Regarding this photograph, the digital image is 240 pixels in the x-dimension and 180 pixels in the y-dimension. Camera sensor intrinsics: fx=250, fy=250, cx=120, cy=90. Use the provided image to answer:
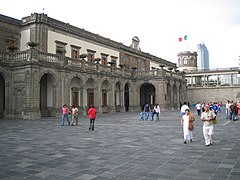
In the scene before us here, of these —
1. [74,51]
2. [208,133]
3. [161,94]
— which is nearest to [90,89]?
[74,51]

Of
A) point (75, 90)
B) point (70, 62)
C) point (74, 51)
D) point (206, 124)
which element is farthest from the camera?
point (74, 51)

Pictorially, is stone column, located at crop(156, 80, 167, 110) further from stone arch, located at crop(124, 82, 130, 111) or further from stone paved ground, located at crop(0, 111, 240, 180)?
stone paved ground, located at crop(0, 111, 240, 180)

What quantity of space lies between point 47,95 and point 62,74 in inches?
114

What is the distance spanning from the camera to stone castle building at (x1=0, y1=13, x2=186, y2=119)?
22.5 m

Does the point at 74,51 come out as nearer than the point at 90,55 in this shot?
Yes

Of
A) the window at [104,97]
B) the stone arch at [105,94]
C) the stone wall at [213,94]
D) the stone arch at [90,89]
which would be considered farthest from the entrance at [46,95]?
the stone wall at [213,94]

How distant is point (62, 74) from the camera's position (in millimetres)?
25266

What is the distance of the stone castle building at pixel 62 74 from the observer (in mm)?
22531

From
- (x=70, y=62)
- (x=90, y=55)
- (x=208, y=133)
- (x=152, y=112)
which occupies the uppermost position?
(x=90, y=55)

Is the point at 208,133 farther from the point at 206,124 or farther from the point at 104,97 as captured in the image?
the point at 104,97

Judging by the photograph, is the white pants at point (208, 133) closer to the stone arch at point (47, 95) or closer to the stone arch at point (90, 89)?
the stone arch at point (47, 95)

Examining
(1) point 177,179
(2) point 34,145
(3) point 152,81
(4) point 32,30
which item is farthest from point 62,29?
(1) point 177,179

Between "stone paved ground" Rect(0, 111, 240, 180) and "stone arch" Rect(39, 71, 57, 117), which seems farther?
"stone arch" Rect(39, 71, 57, 117)

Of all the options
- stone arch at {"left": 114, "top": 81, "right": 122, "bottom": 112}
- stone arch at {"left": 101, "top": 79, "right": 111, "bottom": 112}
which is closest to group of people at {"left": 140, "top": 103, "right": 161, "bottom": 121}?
stone arch at {"left": 101, "top": 79, "right": 111, "bottom": 112}
